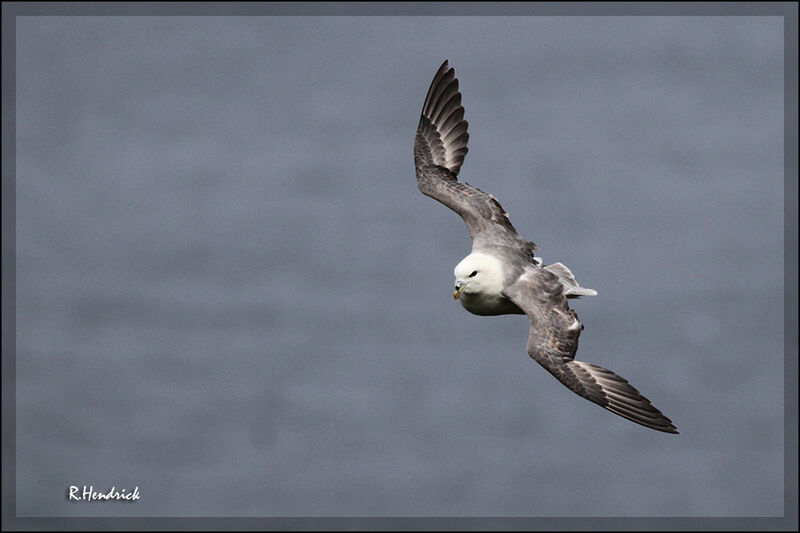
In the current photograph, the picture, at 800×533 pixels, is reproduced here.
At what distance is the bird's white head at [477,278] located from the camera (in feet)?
53.0

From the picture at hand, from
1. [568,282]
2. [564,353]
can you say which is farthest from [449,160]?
[564,353]

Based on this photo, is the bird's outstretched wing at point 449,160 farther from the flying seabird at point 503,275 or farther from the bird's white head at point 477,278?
the bird's white head at point 477,278

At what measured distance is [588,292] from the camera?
16672mm

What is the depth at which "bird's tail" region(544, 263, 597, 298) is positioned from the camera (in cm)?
1667

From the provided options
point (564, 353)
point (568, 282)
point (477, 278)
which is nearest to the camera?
point (564, 353)

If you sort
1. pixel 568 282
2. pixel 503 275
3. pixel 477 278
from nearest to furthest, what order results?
pixel 477 278
pixel 503 275
pixel 568 282

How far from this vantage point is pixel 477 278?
16219mm

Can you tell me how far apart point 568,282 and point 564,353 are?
1895mm

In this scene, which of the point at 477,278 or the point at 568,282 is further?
the point at 568,282

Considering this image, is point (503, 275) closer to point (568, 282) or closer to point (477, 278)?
point (477, 278)

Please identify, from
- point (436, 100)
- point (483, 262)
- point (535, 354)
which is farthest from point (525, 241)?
point (436, 100)

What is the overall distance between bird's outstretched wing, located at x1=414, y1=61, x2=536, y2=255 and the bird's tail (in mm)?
818

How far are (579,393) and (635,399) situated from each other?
73 cm

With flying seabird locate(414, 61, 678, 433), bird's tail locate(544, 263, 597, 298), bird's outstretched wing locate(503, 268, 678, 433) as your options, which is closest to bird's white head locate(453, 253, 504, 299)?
flying seabird locate(414, 61, 678, 433)
